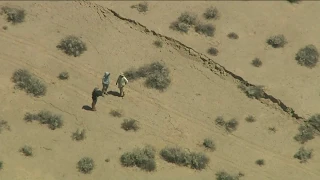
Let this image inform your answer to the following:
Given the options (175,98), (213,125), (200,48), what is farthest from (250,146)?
(200,48)

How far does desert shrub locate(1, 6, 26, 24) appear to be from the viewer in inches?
948

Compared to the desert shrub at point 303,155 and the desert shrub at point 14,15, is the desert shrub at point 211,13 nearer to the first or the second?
the desert shrub at point 303,155

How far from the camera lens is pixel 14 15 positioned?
2406 cm

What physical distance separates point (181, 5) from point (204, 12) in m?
1.17

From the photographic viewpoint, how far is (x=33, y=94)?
69.2ft

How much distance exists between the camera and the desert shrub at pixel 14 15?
24078 millimetres

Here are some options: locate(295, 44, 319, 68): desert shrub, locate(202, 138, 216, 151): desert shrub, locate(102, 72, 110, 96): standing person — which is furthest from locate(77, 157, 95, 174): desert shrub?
locate(295, 44, 319, 68): desert shrub

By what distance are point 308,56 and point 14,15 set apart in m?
13.2

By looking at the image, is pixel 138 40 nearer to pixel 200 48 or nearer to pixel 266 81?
pixel 200 48

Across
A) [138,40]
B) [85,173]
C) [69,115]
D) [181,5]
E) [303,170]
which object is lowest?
[85,173]

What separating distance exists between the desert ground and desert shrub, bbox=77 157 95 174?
14cm

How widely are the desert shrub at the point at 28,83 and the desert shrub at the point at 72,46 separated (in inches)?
80.9

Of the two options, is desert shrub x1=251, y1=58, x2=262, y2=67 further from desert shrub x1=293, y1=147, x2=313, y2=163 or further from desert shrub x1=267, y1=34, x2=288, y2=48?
desert shrub x1=293, y1=147, x2=313, y2=163

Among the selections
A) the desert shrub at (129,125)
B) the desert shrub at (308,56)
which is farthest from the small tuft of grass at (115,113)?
the desert shrub at (308,56)
